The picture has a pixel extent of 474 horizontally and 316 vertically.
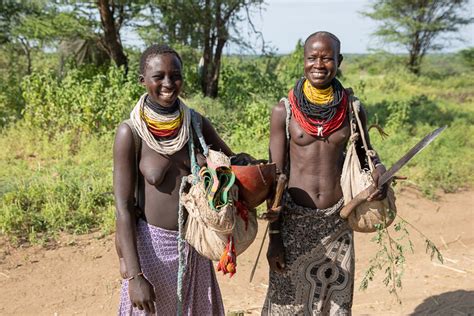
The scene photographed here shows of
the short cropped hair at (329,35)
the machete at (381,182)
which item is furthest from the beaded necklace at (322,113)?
the machete at (381,182)

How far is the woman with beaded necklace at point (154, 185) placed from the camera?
6.17 ft

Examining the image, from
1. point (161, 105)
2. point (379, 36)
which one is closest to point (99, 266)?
point (161, 105)

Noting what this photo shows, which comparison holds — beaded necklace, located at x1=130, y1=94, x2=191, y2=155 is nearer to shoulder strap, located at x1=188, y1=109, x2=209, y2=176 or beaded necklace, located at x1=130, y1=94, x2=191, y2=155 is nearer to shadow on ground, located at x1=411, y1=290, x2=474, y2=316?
shoulder strap, located at x1=188, y1=109, x2=209, y2=176

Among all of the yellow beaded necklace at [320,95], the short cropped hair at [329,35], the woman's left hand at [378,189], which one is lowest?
the woman's left hand at [378,189]

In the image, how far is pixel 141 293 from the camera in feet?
6.08

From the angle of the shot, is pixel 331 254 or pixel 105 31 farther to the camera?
pixel 105 31

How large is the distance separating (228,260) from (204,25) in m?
6.99

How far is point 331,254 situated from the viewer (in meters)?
2.41

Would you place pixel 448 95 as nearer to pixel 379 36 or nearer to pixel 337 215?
pixel 379 36

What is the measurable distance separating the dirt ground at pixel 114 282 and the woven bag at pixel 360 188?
4.87ft

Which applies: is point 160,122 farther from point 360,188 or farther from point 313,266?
point 313,266

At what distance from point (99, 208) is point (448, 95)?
12216mm

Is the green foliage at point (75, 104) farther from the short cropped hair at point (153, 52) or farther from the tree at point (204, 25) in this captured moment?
the short cropped hair at point (153, 52)

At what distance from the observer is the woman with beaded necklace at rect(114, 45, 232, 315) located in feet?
6.17
